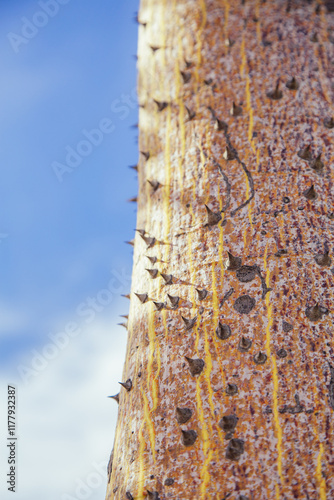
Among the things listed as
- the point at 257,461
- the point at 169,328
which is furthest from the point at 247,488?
the point at 169,328

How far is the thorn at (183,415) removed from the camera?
5.87 ft

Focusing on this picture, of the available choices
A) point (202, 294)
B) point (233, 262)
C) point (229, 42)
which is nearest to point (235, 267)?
point (233, 262)

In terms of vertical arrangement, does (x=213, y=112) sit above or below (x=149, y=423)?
above

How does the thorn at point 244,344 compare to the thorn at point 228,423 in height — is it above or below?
above

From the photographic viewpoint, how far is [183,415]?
1.79m

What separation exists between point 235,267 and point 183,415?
53 centimetres

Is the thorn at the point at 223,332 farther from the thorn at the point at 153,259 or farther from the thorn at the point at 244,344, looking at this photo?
the thorn at the point at 153,259

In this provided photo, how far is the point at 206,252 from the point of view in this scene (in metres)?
2.07

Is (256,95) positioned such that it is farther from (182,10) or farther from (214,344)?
(214,344)

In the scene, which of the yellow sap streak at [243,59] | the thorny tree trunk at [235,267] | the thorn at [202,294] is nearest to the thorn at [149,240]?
the thorny tree trunk at [235,267]

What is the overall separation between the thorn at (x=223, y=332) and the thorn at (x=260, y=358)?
120 millimetres

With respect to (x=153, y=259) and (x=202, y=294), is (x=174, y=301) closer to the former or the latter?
(x=202, y=294)

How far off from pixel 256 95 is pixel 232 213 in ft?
2.01

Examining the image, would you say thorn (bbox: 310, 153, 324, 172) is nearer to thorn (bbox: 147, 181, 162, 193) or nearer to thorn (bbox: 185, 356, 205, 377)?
thorn (bbox: 147, 181, 162, 193)
